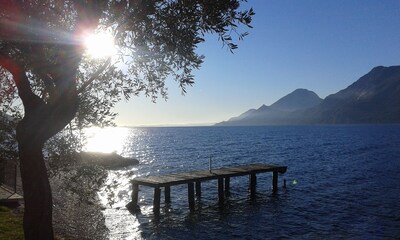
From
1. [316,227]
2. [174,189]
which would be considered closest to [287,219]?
[316,227]

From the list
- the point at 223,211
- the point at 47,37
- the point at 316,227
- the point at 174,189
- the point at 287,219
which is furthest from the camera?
the point at 174,189

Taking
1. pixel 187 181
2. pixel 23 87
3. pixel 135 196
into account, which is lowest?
pixel 135 196

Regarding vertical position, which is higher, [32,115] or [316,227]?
[32,115]

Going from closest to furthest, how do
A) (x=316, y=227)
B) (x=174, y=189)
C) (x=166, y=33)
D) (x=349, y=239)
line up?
(x=166, y=33)
(x=349, y=239)
(x=316, y=227)
(x=174, y=189)

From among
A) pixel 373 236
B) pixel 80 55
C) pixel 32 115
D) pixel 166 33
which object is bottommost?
pixel 373 236

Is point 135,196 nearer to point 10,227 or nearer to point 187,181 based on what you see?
point 187,181

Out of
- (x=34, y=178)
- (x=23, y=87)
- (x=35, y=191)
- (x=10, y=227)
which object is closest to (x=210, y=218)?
(x=10, y=227)

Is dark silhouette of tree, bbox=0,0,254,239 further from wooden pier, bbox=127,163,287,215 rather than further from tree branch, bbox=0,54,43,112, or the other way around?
wooden pier, bbox=127,163,287,215

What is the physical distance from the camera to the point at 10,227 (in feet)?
63.6

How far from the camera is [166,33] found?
10453mm

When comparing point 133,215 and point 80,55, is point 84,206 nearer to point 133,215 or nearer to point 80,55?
point 133,215

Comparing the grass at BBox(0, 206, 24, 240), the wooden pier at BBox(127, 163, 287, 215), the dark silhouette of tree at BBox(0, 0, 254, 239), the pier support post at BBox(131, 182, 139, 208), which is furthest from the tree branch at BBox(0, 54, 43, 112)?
the pier support post at BBox(131, 182, 139, 208)

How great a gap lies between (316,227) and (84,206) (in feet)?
71.7

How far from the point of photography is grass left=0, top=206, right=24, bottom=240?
57.3 feet
